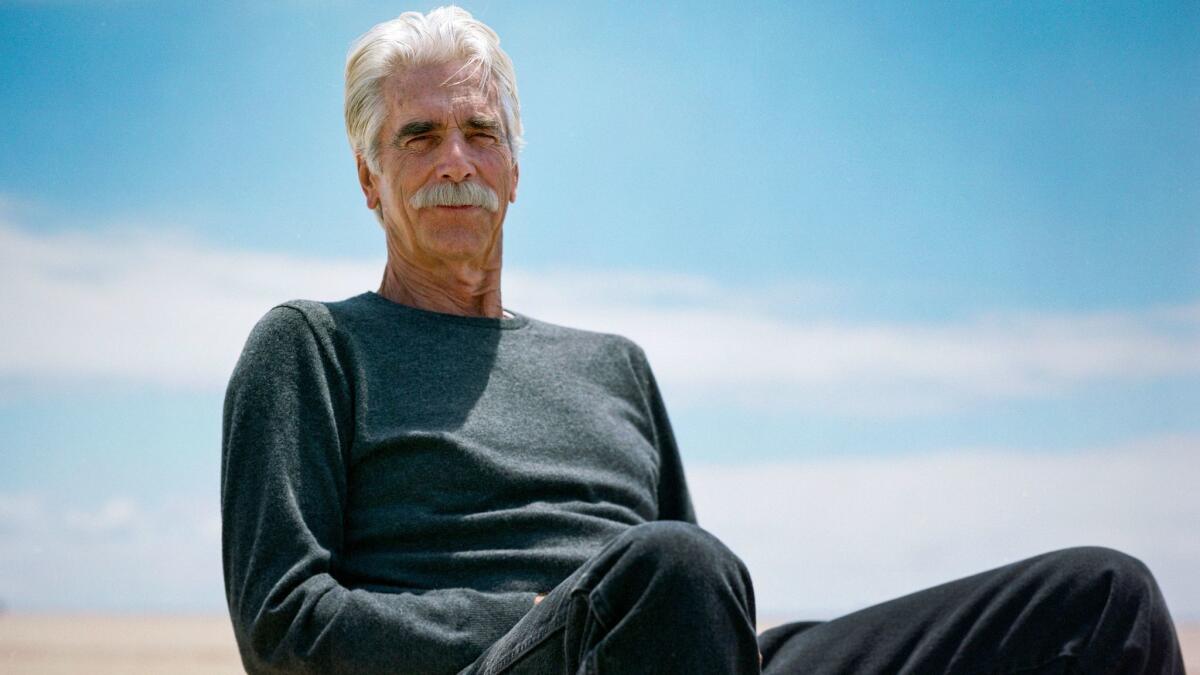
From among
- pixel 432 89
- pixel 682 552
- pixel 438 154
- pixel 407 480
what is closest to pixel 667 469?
pixel 407 480

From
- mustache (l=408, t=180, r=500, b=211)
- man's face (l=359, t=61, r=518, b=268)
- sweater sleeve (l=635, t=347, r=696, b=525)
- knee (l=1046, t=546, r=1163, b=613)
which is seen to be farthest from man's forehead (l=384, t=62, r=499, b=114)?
knee (l=1046, t=546, r=1163, b=613)

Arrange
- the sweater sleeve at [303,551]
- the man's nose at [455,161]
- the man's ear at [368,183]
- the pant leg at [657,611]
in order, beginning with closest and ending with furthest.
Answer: the pant leg at [657,611] → the sweater sleeve at [303,551] → the man's nose at [455,161] → the man's ear at [368,183]

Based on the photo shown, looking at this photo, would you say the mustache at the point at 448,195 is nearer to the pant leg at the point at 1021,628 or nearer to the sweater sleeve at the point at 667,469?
the sweater sleeve at the point at 667,469

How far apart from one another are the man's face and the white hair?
0.02 meters

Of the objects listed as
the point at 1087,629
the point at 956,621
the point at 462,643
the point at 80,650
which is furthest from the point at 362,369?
the point at 80,650

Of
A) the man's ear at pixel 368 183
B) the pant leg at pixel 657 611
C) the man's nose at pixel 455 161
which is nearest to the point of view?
the pant leg at pixel 657 611

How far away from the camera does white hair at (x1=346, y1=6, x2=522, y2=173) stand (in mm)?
2654

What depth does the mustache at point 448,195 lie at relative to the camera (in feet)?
8.66

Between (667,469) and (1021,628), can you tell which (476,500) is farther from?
(1021,628)

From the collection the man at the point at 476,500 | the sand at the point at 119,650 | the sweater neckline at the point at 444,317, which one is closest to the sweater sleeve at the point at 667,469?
the man at the point at 476,500

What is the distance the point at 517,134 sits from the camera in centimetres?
282

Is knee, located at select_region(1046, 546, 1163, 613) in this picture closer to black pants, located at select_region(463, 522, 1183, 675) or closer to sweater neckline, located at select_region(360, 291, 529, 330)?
black pants, located at select_region(463, 522, 1183, 675)

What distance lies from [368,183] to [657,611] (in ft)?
5.04

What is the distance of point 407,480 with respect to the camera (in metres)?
2.29
